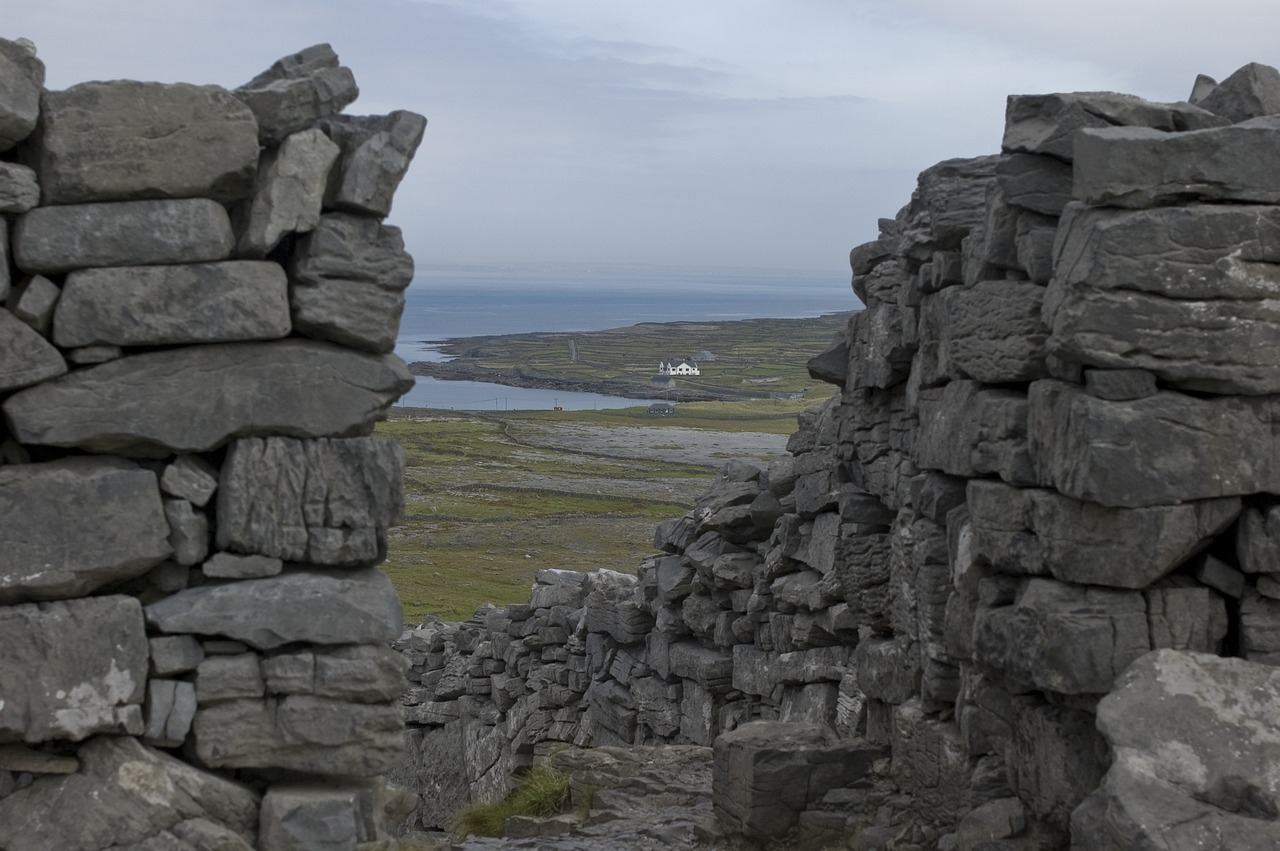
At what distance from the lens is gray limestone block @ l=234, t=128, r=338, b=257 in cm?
1002

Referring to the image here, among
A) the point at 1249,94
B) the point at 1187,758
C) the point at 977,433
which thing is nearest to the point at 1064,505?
the point at 977,433

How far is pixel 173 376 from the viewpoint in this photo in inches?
391

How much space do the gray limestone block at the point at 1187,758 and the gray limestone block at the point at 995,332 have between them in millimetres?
2854

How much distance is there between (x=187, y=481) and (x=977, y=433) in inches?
274

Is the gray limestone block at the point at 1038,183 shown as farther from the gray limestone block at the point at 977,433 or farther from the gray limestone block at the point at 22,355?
the gray limestone block at the point at 22,355

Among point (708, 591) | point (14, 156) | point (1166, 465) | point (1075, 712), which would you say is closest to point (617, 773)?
point (708, 591)

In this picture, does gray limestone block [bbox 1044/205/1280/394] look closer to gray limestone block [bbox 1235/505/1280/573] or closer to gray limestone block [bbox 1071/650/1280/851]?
gray limestone block [bbox 1235/505/1280/573]

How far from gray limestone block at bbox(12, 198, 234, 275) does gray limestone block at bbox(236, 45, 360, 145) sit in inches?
30.5

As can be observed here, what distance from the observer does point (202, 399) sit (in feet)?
32.7

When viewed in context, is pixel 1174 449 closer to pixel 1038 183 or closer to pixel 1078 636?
pixel 1078 636

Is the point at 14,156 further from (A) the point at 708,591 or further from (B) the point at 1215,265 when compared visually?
(A) the point at 708,591

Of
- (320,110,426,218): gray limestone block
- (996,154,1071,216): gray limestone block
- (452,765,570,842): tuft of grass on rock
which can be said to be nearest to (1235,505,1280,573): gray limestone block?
(996,154,1071,216): gray limestone block

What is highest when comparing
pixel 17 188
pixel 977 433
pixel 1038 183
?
pixel 1038 183

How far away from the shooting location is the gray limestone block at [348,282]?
33.5 feet
